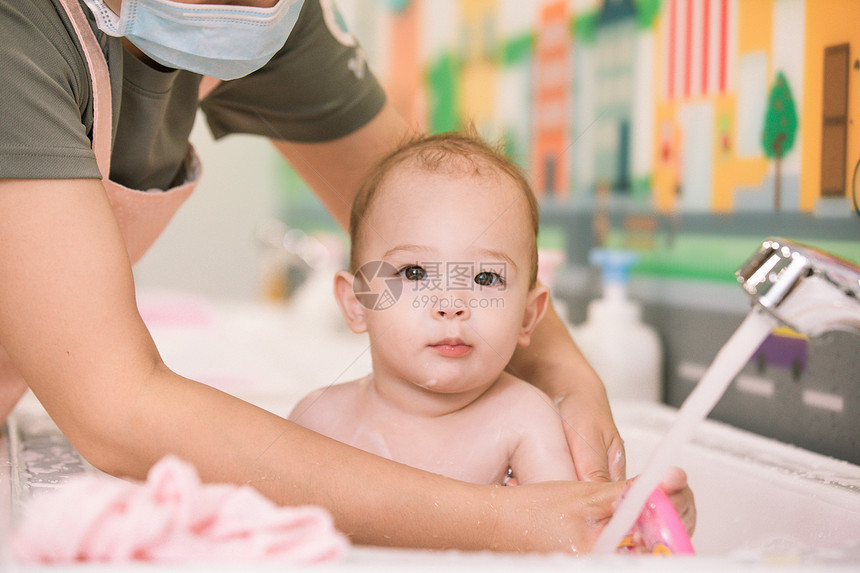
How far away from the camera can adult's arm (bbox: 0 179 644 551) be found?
2.21ft

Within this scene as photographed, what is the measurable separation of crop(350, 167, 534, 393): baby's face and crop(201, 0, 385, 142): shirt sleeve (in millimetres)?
256

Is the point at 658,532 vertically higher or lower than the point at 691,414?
lower

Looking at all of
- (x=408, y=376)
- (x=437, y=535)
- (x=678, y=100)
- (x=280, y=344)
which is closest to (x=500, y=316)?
(x=408, y=376)

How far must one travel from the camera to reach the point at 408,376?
958mm

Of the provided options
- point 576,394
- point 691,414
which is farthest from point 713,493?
point 691,414

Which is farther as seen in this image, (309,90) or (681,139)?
(681,139)

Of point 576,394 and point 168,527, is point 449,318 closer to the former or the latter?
point 576,394

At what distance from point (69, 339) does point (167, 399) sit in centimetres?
10

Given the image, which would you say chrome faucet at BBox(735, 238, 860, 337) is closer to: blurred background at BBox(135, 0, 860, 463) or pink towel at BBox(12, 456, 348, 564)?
blurred background at BBox(135, 0, 860, 463)

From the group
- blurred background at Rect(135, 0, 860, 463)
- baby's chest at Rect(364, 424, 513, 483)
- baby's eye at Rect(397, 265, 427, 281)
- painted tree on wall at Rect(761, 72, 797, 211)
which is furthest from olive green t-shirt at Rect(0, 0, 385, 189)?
painted tree on wall at Rect(761, 72, 797, 211)

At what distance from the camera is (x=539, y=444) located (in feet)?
3.09

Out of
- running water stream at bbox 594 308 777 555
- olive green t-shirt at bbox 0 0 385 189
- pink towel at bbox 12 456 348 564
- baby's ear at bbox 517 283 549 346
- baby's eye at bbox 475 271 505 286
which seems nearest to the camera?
pink towel at bbox 12 456 348 564

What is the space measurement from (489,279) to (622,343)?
0.59 meters

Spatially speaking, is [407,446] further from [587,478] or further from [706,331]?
[706,331]
